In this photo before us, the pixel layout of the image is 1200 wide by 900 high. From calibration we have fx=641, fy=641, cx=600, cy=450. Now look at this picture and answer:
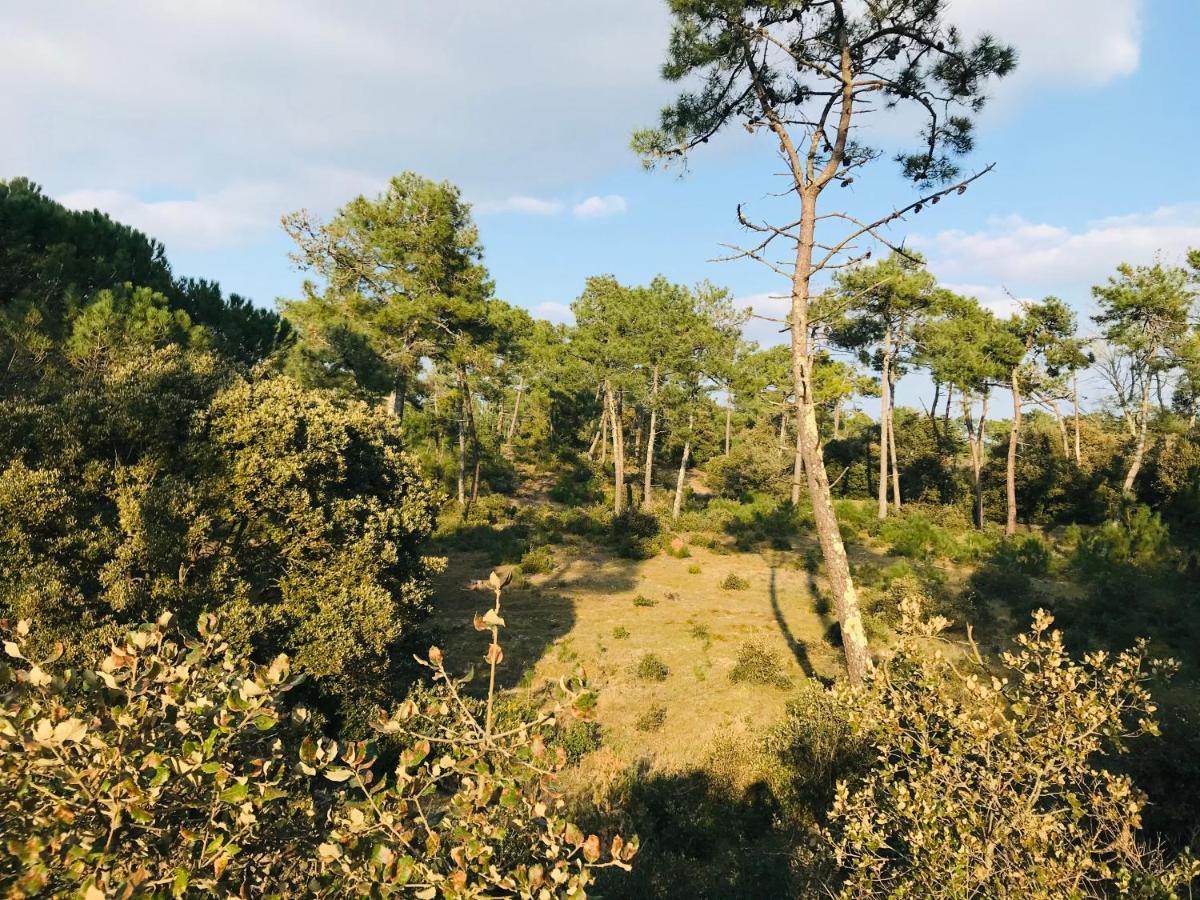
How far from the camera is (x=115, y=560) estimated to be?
8633 millimetres

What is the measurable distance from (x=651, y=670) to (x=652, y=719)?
2196 mm

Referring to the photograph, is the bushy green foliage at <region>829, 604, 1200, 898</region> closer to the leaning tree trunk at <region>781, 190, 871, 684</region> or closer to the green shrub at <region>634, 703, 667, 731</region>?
the leaning tree trunk at <region>781, 190, 871, 684</region>

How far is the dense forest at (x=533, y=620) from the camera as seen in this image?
9.18ft

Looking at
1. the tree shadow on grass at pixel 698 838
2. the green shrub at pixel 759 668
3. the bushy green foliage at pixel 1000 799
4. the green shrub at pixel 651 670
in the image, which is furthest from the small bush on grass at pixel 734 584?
the bushy green foliage at pixel 1000 799

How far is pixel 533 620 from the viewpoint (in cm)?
1745

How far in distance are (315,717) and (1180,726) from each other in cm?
1151

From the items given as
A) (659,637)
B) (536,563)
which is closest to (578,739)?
(659,637)

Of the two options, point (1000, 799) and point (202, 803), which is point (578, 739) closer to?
point (1000, 799)

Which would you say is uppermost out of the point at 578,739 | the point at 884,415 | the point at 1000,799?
the point at 884,415

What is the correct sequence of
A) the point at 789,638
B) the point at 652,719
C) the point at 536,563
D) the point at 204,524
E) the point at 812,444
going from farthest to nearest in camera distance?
1. the point at 536,563
2. the point at 789,638
3. the point at 652,719
4. the point at 812,444
5. the point at 204,524

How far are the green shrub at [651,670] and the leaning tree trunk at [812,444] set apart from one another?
166 inches

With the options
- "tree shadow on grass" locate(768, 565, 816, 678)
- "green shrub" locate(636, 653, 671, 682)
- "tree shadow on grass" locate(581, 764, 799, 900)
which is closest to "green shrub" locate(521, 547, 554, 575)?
"tree shadow on grass" locate(768, 565, 816, 678)

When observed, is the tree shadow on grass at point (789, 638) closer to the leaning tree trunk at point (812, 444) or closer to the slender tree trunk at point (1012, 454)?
the leaning tree trunk at point (812, 444)

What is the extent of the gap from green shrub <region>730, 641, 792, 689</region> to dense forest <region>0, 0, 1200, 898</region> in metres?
0.22
